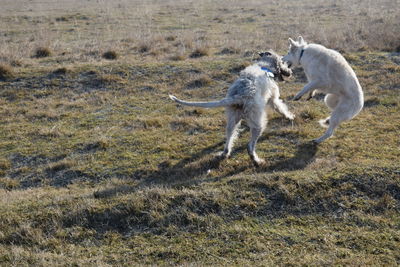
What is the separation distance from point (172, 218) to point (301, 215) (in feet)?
4.94

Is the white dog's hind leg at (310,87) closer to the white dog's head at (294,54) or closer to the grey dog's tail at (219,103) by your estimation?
the white dog's head at (294,54)

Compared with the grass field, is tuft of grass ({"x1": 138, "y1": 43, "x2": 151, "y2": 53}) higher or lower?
higher

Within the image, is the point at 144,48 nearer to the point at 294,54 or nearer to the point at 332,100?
the point at 294,54

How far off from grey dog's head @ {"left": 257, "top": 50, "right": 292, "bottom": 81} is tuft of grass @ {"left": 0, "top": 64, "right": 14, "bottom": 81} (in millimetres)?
6644

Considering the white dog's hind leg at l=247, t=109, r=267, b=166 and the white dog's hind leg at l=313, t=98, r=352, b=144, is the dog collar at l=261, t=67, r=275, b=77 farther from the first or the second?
the white dog's hind leg at l=313, t=98, r=352, b=144

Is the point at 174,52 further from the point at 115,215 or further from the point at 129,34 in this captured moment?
the point at 115,215

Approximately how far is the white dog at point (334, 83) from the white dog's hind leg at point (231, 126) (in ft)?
4.33

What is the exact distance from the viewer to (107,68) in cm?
1030

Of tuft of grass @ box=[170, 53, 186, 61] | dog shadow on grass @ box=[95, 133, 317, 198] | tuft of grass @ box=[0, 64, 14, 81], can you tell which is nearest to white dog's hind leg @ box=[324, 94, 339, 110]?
dog shadow on grass @ box=[95, 133, 317, 198]

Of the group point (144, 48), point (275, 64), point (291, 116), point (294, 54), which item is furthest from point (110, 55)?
point (291, 116)

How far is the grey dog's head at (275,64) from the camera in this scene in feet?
21.9

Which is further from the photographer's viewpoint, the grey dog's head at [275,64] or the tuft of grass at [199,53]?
the tuft of grass at [199,53]

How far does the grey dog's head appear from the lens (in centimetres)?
668

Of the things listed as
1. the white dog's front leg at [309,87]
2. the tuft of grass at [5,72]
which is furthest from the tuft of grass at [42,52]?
the white dog's front leg at [309,87]
